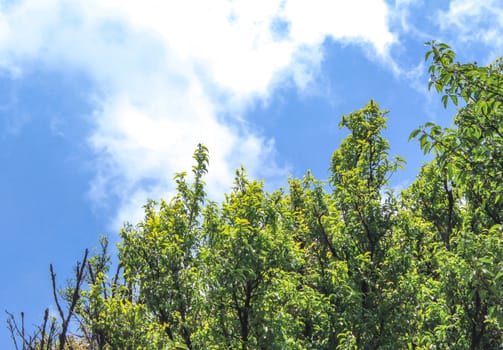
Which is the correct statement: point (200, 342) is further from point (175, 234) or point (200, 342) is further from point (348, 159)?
point (348, 159)

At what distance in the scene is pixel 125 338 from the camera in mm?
13875

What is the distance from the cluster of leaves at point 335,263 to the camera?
9297mm

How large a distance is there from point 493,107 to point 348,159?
10.7 m

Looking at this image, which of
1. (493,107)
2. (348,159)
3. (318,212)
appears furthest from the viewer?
(348,159)

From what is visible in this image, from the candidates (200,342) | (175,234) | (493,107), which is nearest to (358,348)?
(200,342)

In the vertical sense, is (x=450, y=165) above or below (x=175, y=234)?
below

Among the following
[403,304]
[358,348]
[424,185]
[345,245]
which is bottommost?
[358,348]

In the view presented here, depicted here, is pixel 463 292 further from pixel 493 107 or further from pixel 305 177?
pixel 305 177

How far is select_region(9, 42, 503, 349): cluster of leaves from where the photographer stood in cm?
930

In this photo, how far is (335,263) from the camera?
582 inches

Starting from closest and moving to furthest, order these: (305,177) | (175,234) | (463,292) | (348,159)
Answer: (463,292) < (175,234) < (348,159) < (305,177)

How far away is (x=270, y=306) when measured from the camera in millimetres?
12422

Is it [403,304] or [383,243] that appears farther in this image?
[383,243]

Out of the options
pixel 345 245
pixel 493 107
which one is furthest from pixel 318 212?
pixel 493 107
